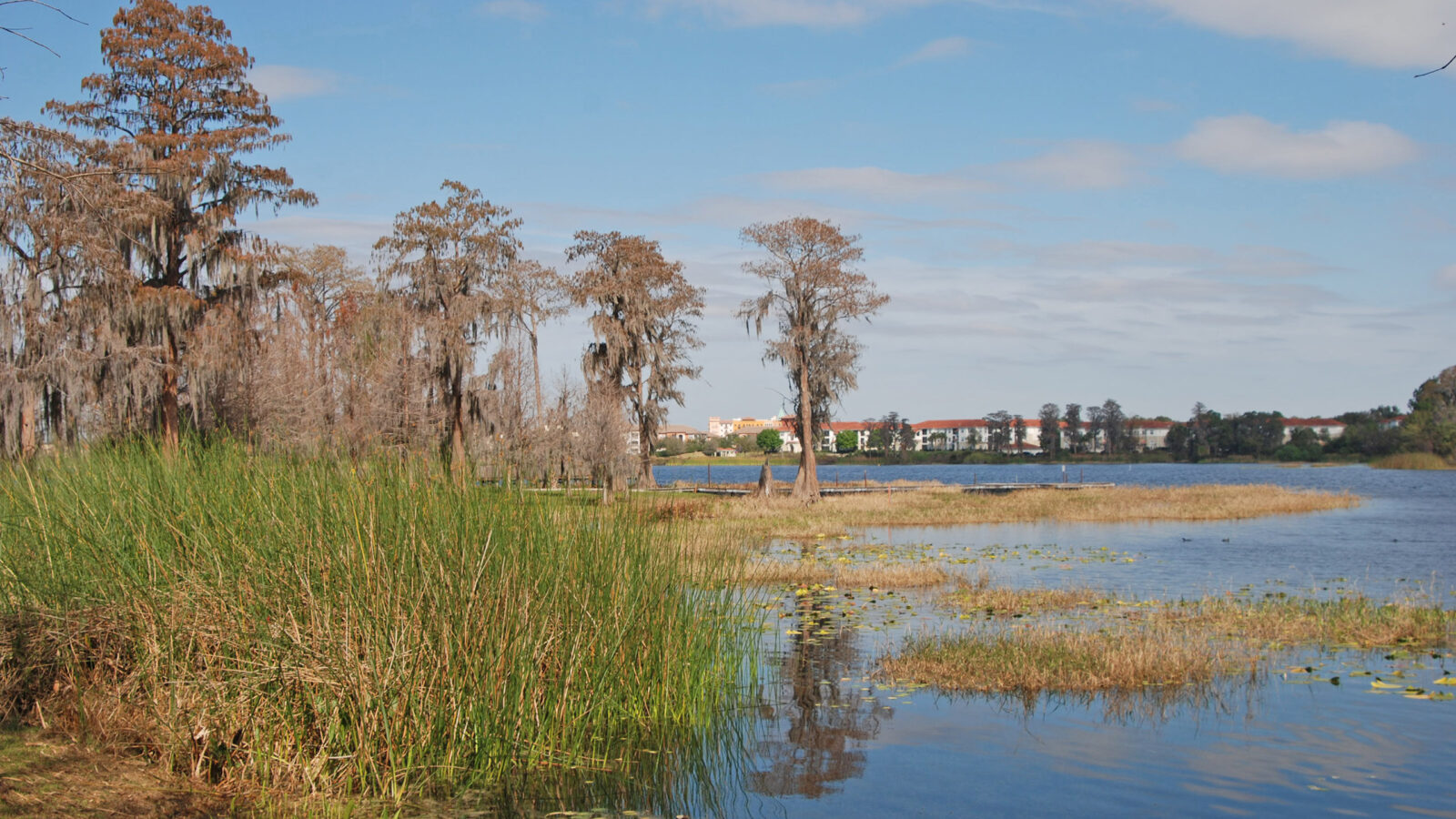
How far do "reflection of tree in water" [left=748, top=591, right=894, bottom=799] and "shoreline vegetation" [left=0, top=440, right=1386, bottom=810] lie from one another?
2.20ft

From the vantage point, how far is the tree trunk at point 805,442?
39.7m

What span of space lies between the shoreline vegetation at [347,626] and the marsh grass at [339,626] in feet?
0.07

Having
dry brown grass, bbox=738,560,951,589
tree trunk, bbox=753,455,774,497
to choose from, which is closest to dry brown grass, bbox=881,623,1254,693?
dry brown grass, bbox=738,560,951,589

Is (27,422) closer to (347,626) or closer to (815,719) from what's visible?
(815,719)

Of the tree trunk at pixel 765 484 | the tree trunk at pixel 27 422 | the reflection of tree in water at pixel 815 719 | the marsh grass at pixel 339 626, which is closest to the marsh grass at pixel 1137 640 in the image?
the reflection of tree in water at pixel 815 719

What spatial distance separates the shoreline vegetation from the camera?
664cm

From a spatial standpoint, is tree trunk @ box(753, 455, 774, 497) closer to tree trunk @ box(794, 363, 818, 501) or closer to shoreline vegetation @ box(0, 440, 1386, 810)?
tree trunk @ box(794, 363, 818, 501)

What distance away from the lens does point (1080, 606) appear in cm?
1647

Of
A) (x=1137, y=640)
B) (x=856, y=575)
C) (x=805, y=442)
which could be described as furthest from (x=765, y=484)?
(x=1137, y=640)

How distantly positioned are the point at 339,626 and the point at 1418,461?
117 metres

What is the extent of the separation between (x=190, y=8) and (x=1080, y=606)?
1064 inches

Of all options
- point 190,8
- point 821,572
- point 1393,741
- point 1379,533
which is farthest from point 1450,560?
point 190,8

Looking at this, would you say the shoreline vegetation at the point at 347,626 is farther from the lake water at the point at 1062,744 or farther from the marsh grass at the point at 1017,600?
the marsh grass at the point at 1017,600

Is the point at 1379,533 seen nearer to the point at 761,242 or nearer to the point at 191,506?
the point at 761,242
